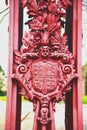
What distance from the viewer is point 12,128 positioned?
127 cm

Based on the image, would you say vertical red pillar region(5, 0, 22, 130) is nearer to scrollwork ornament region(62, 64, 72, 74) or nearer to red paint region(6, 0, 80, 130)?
red paint region(6, 0, 80, 130)

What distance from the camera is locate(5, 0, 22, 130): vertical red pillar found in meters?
1.28

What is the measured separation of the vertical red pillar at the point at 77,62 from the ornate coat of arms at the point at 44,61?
2 cm

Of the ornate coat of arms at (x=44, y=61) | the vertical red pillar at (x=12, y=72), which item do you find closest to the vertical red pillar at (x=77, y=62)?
the ornate coat of arms at (x=44, y=61)

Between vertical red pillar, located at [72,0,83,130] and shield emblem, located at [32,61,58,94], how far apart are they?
3.5 inches

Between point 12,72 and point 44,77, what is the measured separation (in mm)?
126

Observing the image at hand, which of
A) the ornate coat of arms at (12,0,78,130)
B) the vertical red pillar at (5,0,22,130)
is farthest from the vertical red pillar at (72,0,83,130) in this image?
the vertical red pillar at (5,0,22,130)

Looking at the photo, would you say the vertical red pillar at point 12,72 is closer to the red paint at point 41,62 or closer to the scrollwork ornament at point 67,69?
the red paint at point 41,62

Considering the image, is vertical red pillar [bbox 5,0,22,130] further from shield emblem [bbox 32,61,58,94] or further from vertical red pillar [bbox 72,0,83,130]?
vertical red pillar [bbox 72,0,83,130]

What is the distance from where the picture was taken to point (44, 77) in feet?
4.23

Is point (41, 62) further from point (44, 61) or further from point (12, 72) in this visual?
point (12, 72)

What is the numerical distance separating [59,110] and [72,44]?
31 centimetres

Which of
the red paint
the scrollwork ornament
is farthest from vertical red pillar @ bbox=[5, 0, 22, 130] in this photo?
the scrollwork ornament

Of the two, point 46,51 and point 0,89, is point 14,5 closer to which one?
point 46,51
